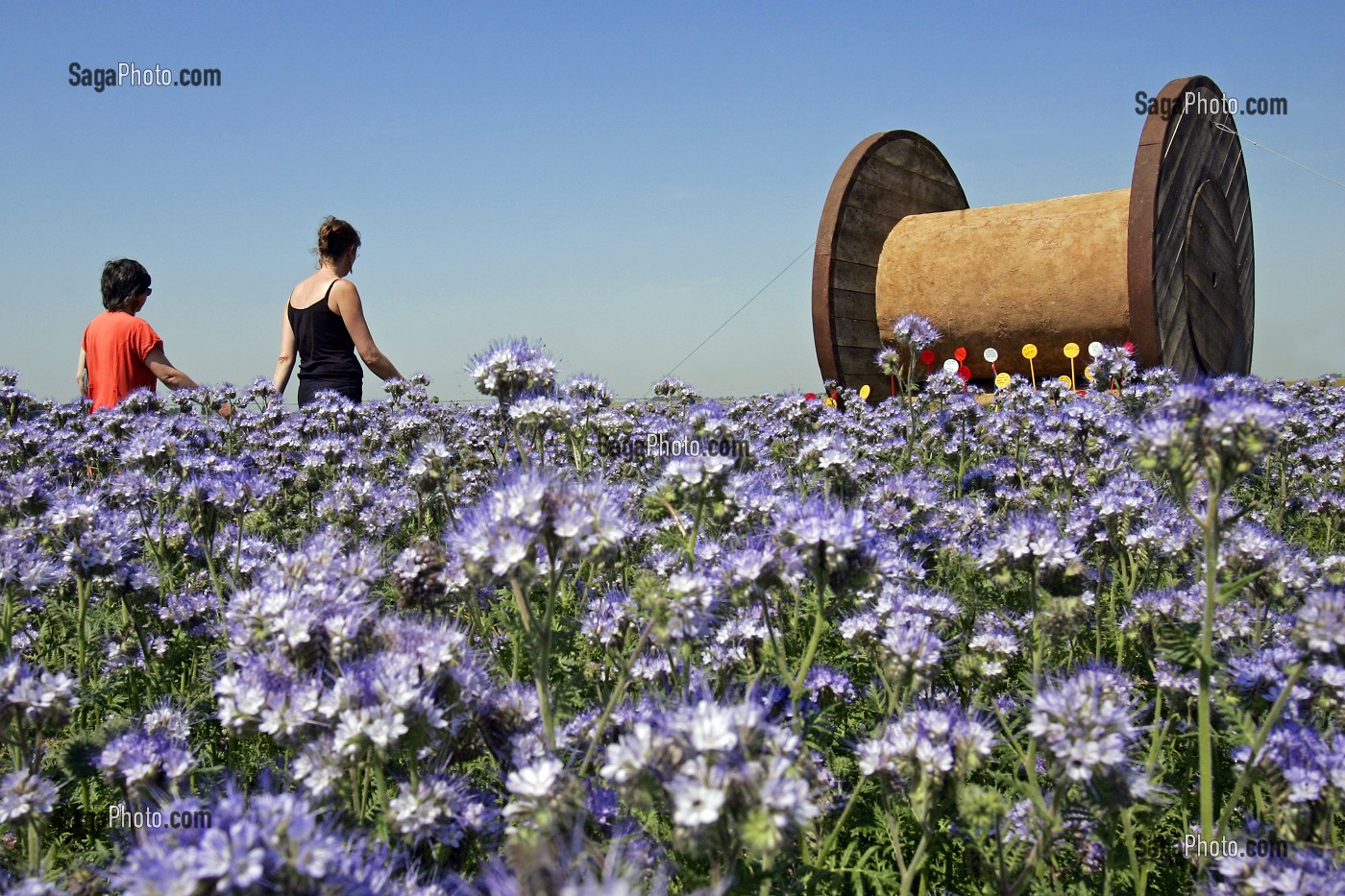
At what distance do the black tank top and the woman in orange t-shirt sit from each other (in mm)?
1166

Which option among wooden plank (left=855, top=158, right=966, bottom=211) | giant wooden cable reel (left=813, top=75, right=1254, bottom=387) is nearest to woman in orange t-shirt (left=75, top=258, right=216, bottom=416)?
giant wooden cable reel (left=813, top=75, right=1254, bottom=387)

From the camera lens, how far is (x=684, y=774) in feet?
5.65

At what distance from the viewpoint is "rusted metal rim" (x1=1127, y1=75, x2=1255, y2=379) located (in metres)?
10.8

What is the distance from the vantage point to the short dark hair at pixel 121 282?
895 cm

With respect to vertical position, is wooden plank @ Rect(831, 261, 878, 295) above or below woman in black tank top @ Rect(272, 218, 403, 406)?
above

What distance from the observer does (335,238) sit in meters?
9.12

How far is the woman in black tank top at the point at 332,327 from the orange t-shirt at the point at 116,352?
4.11 feet

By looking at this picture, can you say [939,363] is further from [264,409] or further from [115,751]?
[115,751]

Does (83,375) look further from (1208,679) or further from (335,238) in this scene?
(1208,679)

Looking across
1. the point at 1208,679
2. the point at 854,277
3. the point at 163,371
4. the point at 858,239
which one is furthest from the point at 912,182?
the point at 1208,679

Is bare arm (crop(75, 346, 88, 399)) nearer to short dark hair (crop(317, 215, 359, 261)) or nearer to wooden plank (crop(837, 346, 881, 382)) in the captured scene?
short dark hair (crop(317, 215, 359, 261))

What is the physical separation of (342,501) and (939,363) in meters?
11.0

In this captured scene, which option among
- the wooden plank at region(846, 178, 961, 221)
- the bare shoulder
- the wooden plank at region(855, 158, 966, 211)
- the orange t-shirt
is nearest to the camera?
the orange t-shirt

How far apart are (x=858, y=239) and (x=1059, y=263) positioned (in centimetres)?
351
